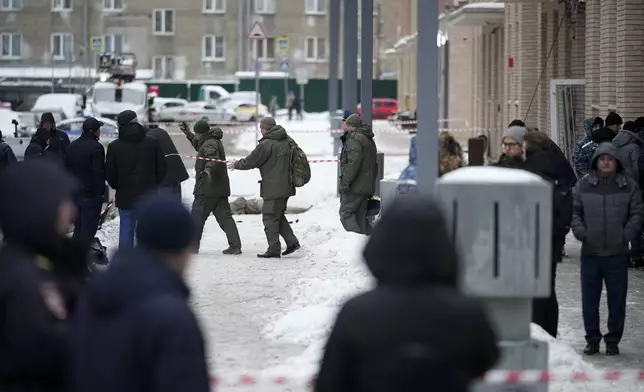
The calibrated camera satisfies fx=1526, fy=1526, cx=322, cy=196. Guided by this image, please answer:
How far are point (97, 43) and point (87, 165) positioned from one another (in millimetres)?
63328

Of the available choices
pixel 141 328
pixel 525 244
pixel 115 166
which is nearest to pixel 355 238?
pixel 115 166

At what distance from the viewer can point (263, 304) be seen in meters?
12.8

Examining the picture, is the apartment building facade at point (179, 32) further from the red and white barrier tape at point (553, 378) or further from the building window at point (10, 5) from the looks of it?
the red and white barrier tape at point (553, 378)

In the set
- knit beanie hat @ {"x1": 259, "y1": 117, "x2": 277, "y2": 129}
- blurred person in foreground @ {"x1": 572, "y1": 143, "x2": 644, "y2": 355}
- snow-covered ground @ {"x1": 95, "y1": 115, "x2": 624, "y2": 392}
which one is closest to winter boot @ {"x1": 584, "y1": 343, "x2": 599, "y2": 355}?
blurred person in foreground @ {"x1": 572, "y1": 143, "x2": 644, "y2": 355}

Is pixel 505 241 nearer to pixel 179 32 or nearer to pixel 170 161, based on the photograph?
pixel 170 161

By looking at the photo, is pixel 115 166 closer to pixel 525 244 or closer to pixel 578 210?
pixel 578 210

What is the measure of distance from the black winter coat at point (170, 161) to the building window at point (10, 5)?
2784 inches

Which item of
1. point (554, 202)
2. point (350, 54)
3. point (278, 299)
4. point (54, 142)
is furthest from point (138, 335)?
point (350, 54)

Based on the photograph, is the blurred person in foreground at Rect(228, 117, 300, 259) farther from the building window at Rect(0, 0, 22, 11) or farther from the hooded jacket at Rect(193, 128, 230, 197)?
the building window at Rect(0, 0, 22, 11)

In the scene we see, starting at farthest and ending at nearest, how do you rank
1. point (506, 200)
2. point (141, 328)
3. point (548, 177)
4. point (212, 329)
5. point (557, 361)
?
1. point (212, 329)
2. point (548, 177)
3. point (557, 361)
4. point (506, 200)
5. point (141, 328)

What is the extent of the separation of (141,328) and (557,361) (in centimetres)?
545

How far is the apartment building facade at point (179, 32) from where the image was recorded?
8519cm

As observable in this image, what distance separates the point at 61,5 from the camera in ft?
279

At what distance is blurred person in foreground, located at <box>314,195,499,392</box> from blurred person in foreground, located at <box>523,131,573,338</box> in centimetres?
613
